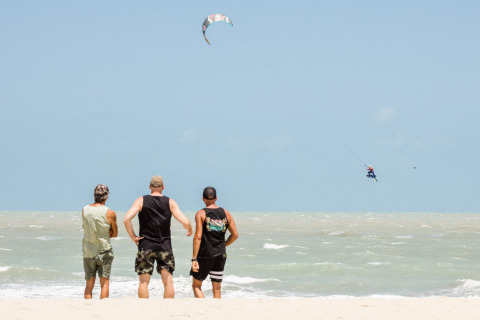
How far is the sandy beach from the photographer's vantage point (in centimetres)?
795

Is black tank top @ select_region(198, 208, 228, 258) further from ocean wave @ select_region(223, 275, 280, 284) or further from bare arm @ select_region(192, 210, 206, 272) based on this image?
ocean wave @ select_region(223, 275, 280, 284)

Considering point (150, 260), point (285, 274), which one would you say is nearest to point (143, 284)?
point (150, 260)

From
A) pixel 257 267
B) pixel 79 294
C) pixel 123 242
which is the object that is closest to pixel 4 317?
pixel 79 294

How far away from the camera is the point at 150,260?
8281mm

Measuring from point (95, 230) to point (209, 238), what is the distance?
1.49 m

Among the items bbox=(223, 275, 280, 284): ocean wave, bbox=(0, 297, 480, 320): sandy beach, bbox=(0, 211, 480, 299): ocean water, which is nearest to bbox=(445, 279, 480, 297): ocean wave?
bbox=(0, 211, 480, 299): ocean water

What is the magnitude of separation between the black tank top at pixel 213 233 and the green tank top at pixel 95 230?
4.15ft

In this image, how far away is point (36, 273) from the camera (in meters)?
19.0

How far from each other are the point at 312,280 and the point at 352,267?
324 cm

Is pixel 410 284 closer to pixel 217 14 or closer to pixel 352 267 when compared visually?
pixel 352 267

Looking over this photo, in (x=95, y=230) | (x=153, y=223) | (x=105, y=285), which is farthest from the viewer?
(x=105, y=285)

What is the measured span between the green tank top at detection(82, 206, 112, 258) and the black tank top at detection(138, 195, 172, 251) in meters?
0.48

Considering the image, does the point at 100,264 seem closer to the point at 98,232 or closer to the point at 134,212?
the point at 98,232

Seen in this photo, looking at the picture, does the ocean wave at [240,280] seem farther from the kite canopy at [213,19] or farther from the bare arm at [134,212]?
the bare arm at [134,212]
